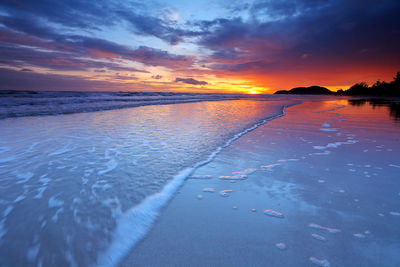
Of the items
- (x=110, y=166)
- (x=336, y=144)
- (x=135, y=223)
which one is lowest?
(x=135, y=223)

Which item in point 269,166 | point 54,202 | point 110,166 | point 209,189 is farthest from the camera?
point 269,166

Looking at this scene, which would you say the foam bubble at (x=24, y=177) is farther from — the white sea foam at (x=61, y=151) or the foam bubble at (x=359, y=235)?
the foam bubble at (x=359, y=235)

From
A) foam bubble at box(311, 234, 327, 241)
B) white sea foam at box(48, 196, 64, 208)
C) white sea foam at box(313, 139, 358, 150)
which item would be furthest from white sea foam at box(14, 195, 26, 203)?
white sea foam at box(313, 139, 358, 150)

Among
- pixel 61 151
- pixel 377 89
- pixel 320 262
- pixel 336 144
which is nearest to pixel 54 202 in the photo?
pixel 61 151

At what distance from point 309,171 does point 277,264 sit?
223 cm

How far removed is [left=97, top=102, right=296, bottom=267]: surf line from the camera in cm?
163

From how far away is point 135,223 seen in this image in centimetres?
203

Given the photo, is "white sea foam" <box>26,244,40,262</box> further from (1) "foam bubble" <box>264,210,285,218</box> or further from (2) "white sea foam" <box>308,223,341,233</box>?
(2) "white sea foam" <box>308,223,341,233</box>

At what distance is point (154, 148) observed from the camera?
4504mm

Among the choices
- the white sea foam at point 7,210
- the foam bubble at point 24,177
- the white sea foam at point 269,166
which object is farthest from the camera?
the white sea foam at point 269,166

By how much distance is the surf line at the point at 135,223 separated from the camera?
1.63 meters

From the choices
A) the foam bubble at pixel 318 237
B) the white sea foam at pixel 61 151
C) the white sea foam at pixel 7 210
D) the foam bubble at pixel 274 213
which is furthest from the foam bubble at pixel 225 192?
the white sea foam at pixel 61 151

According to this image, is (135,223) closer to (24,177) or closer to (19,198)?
(19,198)

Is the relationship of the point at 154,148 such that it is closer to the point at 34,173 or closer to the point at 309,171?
the point at 34,173
